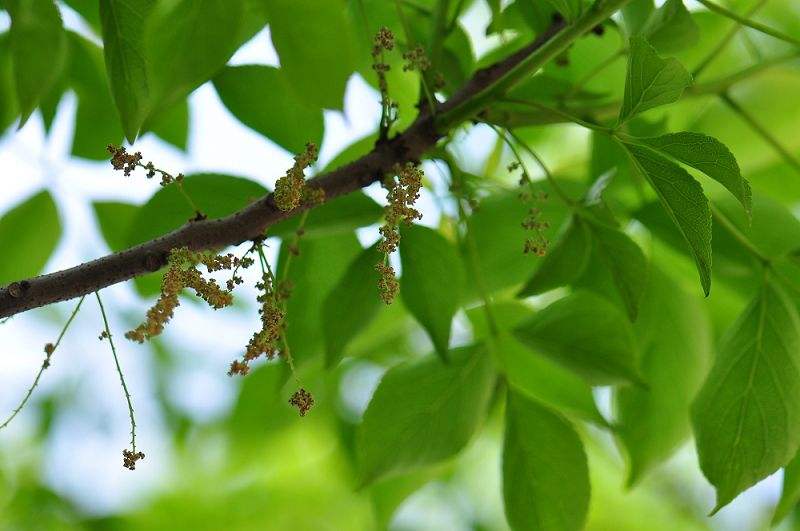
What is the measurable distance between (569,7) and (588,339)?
0.18 metres

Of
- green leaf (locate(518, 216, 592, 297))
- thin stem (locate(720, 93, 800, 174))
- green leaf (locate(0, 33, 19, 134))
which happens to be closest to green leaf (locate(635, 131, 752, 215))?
green leaf (locate(518, 216, 592, 297))

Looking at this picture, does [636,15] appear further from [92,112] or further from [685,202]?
[92,112]

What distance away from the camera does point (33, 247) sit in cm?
63

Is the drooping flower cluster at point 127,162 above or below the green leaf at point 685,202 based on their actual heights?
above

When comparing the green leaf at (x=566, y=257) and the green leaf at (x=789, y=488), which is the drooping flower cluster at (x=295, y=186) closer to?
the green leaf at (x=566, y=257)

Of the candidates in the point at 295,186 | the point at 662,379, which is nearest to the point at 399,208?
the point at 295,186

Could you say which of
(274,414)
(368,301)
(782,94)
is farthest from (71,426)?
(782,94)

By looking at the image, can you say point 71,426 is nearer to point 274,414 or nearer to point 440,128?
A: point 274,414

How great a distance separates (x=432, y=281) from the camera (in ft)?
1.54

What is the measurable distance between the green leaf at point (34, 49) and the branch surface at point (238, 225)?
10 centimetres

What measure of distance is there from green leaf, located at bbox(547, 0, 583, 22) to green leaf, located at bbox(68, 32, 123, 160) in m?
0.33

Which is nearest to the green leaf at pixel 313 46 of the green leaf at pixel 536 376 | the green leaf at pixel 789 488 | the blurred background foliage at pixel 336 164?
the blurred background foliage at pixel 336 164

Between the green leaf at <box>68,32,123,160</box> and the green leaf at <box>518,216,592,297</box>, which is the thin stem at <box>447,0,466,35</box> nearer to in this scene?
the green leaf at <box>518,216,592,297</box>

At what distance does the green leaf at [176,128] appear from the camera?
0.62m
